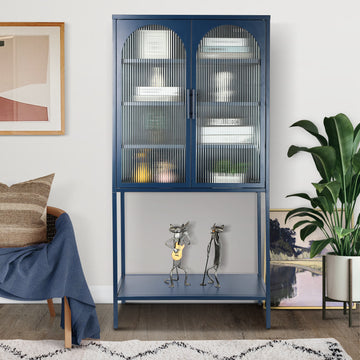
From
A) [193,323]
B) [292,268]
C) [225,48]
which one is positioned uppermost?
[225,48]

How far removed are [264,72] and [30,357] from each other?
6.37 ft

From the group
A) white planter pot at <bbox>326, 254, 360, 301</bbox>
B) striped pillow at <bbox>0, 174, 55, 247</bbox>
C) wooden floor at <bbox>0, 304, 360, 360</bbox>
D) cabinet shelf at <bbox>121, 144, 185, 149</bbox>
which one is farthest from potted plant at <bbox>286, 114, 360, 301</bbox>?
striped pillow at <bbox>0, 174, 55, 247</bbox>

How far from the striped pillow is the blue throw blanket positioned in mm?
92

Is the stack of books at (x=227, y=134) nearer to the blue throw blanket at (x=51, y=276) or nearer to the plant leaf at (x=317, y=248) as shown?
the plant leaf at (x=317, y=248)

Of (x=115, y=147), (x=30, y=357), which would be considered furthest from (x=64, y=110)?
(x=30, y=357)

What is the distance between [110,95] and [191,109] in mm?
714

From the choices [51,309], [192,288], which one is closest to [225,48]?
[192,288]

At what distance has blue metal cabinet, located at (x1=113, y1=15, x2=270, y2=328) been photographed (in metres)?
2.48

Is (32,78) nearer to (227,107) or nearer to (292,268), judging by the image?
(227,107)

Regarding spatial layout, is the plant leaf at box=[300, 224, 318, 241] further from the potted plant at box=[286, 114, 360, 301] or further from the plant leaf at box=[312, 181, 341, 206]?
the plant leaf at box=[312, 181, 341, 206]

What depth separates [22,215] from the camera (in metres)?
2.31

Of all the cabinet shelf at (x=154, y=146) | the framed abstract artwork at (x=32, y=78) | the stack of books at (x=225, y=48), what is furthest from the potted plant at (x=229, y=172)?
the framed abstract artwork at (x=32, y=78)

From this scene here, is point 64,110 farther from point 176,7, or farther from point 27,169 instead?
point 176,7

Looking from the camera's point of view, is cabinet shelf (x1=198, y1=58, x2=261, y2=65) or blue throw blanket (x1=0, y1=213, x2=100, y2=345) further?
cabinet shelf (x1=198, y1=58, x2=261, y2=65)
